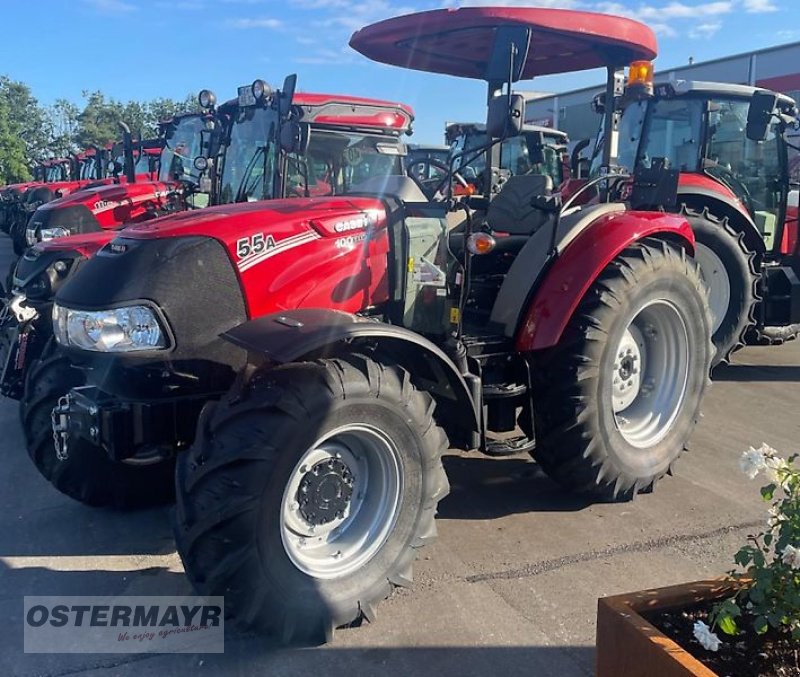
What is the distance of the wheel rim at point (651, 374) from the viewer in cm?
431

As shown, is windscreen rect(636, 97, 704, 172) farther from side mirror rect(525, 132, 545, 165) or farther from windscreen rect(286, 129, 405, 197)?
side mirror rect(525, 132, 545, 165)

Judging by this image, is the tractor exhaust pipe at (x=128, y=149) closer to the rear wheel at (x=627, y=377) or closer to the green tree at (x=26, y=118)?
the rear wheel at (x=627, y=377)

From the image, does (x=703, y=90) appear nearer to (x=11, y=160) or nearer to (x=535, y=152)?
(x=535, y=152)

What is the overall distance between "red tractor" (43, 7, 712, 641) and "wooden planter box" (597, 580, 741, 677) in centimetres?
107

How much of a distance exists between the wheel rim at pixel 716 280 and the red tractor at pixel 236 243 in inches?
112

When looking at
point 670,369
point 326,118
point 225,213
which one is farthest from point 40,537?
point 326,118

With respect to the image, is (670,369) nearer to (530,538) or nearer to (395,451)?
(530,538)

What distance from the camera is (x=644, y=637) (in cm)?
202

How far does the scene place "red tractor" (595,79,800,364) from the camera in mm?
6516

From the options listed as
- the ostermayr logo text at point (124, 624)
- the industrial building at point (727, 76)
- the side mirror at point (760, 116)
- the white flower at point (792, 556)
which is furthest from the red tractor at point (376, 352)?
the industrial building at point (727, 76)

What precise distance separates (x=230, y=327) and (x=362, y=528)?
1002 mm

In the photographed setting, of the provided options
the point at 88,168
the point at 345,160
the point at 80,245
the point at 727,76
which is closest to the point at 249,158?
the point at 345,160

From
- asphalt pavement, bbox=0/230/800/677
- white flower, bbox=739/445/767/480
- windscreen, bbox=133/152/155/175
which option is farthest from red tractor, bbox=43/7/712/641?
windscreen, bbox=133/152/155/175

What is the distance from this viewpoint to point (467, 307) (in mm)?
4242
